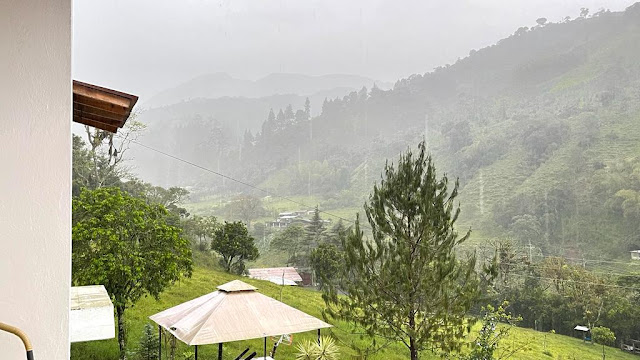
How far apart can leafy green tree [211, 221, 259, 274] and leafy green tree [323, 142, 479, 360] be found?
5329 mm

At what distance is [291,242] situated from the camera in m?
13.3

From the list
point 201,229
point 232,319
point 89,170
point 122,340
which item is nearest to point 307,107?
point 201,229

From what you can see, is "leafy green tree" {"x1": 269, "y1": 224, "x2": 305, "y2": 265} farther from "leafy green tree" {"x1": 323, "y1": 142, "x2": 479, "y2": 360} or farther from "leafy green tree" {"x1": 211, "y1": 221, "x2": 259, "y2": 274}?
"leafy green tree" {"x1": 323, "y1": 142, "x2": 479, "y2": 360}

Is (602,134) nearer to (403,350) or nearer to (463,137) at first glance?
(463,137)

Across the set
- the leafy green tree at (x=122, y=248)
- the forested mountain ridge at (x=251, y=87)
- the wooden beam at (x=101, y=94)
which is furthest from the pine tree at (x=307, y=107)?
the wooden beam at (x=101, y=94)

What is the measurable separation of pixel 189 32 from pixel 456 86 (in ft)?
40.3

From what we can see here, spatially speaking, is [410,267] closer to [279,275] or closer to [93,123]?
[93,123]

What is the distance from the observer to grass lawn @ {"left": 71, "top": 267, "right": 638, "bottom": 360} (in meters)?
7.42

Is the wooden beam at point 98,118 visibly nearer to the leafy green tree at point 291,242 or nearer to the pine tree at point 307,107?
the leafy green tree at point 291,242

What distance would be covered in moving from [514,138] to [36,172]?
56.9 ft

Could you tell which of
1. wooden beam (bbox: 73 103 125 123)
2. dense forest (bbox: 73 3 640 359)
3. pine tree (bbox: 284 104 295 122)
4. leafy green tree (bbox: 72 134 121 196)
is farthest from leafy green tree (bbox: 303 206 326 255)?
wooden beam (bbox: 73 103 125 123)

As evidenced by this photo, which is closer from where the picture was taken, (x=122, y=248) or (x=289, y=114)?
(x=122, y=248)

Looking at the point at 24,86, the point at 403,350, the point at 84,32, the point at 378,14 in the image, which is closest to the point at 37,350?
the point at 24,86

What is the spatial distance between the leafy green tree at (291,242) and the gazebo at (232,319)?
783 centimetres
